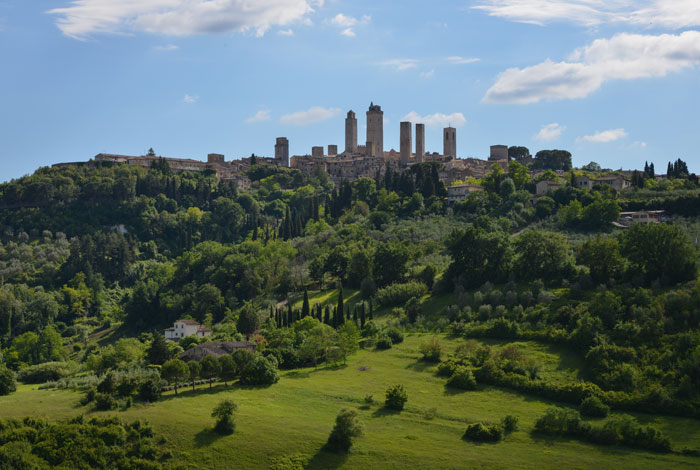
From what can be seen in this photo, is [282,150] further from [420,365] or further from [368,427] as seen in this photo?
[368,427]

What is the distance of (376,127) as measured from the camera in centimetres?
15500

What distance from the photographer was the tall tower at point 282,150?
162m

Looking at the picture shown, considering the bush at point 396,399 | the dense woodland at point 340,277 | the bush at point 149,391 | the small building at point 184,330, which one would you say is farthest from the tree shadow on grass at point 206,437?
the small building at point 184,330

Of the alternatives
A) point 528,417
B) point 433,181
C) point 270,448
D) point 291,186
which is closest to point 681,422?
point 528,417

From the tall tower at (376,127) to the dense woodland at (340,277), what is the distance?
2122cm

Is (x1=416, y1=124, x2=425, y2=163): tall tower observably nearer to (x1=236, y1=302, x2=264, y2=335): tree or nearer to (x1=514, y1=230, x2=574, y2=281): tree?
(x1=514, y1=230, x2=574, y2=281): tree

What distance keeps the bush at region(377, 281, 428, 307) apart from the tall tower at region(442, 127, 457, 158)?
92.5 metres

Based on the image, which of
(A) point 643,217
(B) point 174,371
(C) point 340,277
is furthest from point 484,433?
(A) point 643,217

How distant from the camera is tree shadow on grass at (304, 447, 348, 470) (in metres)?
34.8

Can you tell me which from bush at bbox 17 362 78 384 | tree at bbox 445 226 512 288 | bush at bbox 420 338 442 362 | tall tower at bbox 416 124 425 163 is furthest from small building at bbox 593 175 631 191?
bush at bbox 17 362 78 384

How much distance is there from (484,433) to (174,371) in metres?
18.0

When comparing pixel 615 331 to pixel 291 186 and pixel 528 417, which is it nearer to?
pixel 528 417

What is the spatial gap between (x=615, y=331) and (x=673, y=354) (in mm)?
4284

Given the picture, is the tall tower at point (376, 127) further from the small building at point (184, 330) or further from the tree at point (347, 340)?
the tree at point (347, 340)
